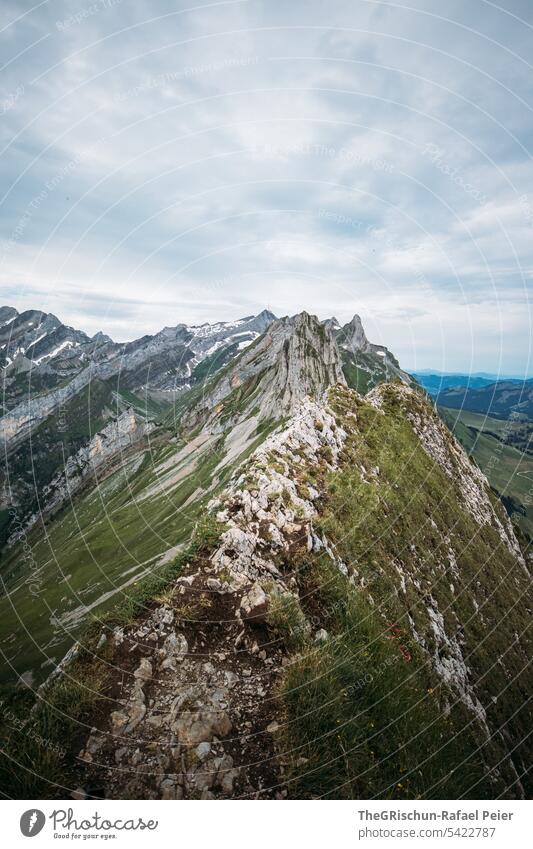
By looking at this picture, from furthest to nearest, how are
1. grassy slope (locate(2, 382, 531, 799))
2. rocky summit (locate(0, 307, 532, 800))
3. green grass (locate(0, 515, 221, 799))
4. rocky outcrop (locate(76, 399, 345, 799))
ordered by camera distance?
grassy slope (locate(2, 382, 531, 799)), rocky summit (locate(0, 307, 532, 800)), rocky outcrop (locate(76, 399, 345, 799)), green grass (locate(0, 515, 221, 799))

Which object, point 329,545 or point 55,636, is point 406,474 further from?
point 55,636

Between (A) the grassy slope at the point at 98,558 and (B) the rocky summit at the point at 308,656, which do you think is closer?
(B) the rocky summit at the point at 308,656

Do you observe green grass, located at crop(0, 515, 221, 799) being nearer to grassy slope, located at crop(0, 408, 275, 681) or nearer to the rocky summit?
the rocky summit

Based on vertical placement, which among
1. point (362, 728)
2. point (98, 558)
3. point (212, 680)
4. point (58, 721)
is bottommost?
point (98, 558)

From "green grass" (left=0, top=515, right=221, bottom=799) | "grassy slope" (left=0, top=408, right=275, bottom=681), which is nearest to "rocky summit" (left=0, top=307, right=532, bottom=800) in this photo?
"green grass" (left=0, top=515, right=221, bottom=799)

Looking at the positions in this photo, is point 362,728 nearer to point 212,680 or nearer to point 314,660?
point 314,660

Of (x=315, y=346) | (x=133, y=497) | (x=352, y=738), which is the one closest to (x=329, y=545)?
(x=352, y=738)

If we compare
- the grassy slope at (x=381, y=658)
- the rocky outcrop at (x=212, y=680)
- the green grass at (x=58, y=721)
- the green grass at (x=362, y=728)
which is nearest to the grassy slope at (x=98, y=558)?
the grassy slope at (x=381, y=658)

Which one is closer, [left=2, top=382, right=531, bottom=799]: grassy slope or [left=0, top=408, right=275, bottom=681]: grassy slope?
[left=2, top=382, right=531, bottom=799]: grassy slope

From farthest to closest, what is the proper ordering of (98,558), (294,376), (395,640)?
(294,376), (98,558), (395,640)

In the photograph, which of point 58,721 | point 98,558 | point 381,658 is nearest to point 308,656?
point 381,658

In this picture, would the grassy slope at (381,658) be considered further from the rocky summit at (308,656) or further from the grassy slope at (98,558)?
Answer: the grassy slope at (98,558)

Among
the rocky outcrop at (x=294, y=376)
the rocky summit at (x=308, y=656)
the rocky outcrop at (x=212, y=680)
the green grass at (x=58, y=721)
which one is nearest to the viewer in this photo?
the green grass at (x=58, y=721)

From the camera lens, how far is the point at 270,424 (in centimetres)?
13262
